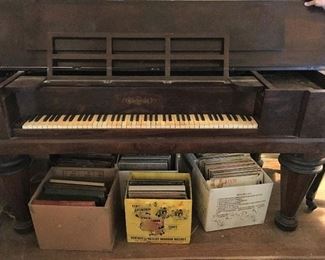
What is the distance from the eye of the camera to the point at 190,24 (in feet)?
5.07

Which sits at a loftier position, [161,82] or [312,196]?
[161,82]

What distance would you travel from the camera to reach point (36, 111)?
1.42m

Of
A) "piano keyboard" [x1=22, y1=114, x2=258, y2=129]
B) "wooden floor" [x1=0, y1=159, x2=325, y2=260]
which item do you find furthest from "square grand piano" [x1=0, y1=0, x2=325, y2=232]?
"wooden floor" [x1=0, y1=159, x2=325, y2=260]

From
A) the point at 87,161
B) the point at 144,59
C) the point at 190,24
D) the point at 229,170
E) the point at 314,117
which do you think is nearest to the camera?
the point at 314,117

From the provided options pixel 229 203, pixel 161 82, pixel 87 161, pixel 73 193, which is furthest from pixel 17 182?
pixel 229 203

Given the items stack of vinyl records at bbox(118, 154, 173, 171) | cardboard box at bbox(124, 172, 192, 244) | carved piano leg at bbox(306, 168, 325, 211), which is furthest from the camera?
carved piano leg at bbox(306, 168, 325, 211)

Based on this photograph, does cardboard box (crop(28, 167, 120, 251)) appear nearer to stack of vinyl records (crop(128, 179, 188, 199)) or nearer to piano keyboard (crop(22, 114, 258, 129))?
stack of vinyl records (crop(128, 179, 188, 199))

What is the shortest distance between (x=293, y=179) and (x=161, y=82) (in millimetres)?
777

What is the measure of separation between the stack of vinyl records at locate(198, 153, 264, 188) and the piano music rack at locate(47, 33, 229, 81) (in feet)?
1.54

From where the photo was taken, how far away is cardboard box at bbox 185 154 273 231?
159 cm

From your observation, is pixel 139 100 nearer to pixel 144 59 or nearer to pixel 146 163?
pixel 144 59

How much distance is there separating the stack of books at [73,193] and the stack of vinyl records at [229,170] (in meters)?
0.53

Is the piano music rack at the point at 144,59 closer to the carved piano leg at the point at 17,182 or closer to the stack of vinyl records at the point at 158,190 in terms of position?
the carved piano leg at the point at 17,182

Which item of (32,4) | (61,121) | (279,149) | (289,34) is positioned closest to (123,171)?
(61,121)
